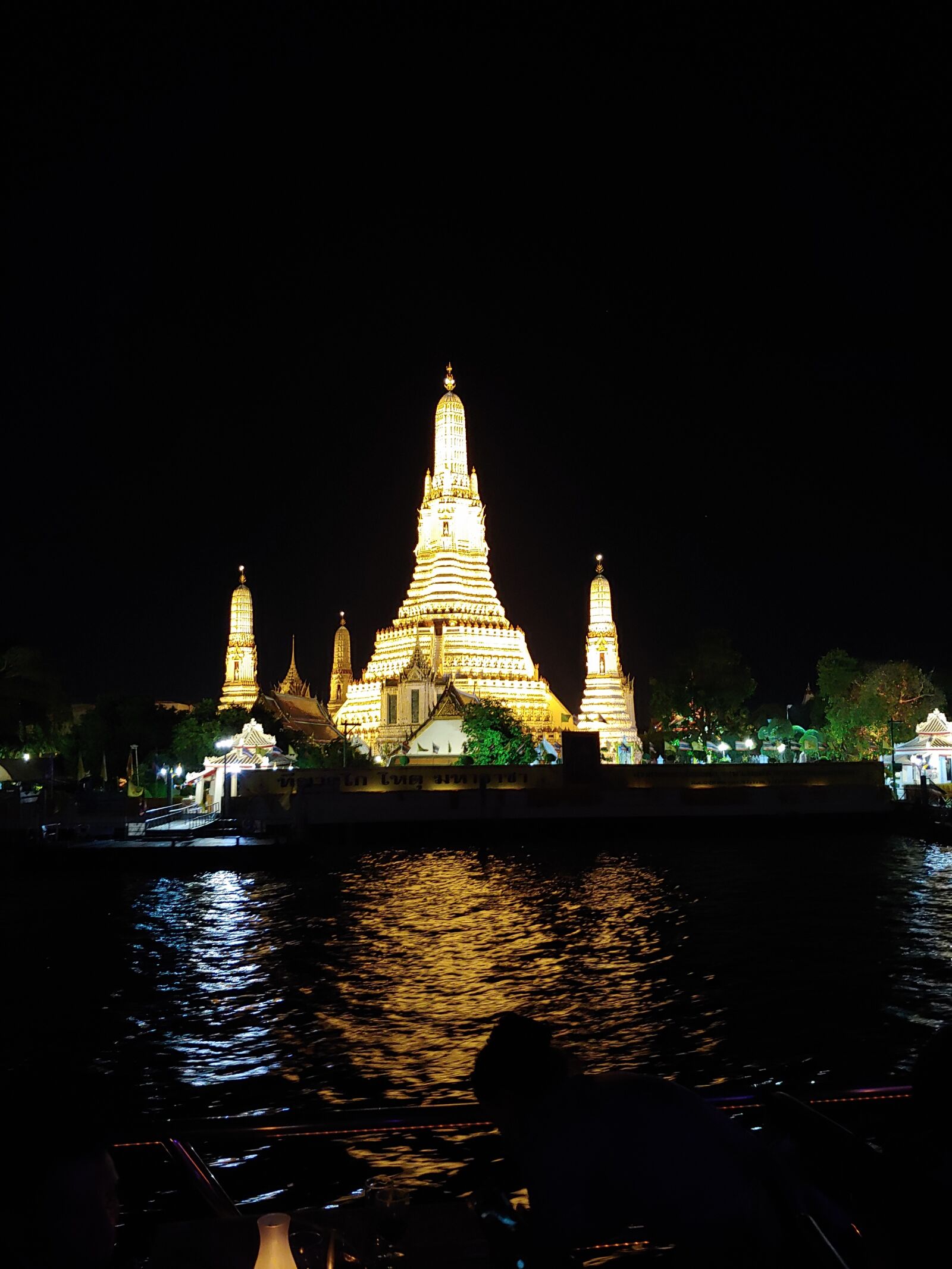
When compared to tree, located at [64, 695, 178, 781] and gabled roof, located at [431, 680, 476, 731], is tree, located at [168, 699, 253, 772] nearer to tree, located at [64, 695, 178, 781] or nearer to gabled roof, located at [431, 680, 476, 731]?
tree, located at [64, 695, 178, 781]

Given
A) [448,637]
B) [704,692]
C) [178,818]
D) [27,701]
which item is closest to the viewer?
[178,818]

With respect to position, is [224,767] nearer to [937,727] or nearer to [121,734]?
[121,734]

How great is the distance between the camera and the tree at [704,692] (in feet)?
214

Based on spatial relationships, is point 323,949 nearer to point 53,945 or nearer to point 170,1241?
point 53,945

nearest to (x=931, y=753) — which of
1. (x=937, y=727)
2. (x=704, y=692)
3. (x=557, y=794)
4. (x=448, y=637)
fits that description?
(x=937, y=727)

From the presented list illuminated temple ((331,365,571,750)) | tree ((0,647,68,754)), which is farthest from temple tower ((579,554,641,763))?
tree ((0,647,68,754))

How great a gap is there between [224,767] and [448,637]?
25.6 metres

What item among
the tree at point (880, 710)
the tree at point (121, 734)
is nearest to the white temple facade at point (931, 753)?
the tree at point (880, 710)

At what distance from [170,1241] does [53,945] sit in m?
21.7

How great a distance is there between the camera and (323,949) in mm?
22453

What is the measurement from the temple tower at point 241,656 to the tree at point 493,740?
2866 cm

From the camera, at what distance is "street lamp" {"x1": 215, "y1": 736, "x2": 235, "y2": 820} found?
149 feet

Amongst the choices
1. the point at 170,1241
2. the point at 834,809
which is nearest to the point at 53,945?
the point at 170,1241

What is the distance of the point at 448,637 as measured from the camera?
236 feet
